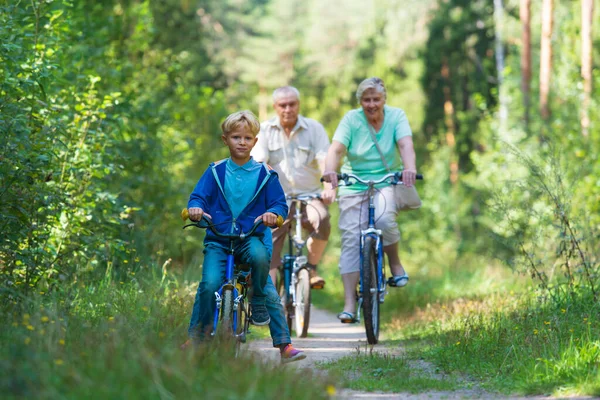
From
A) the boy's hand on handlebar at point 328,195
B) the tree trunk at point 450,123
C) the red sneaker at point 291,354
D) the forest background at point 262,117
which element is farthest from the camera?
the tree trunk at point 450,123

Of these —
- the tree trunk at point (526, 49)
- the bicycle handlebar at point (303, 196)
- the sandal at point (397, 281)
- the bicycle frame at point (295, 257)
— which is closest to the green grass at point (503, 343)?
the sandal at point (397, 281)

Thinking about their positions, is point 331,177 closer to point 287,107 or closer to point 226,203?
point 287,107

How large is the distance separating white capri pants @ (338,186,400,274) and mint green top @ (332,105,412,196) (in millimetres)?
96

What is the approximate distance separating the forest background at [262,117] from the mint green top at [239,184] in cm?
133

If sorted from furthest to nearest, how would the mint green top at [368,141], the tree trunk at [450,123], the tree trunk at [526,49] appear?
the tree trunk at [450,123]
the tree trunk at [526,49]
the mint green top at [368,141]

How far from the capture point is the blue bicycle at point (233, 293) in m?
5.63

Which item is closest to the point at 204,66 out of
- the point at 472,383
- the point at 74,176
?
the point at 74,176

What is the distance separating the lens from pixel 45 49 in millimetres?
8336

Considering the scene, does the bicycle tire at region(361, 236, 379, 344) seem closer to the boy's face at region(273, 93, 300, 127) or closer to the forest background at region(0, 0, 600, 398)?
the forest background at region(0, 0, 600, 398)

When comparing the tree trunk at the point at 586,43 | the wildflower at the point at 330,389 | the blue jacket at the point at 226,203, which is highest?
the tree trunk at the point at 586,43

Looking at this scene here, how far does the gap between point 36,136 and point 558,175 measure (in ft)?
14.9

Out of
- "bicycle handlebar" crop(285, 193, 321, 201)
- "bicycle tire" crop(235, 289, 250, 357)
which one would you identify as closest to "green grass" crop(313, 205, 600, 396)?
"bicycle tire" crop(235, 289, 250, 357)

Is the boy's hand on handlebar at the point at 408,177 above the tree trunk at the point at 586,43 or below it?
below

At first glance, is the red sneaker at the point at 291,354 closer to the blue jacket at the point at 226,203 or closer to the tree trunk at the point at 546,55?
the blue jacket at the point at 226,203
